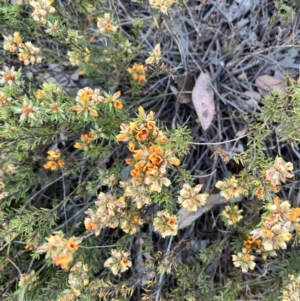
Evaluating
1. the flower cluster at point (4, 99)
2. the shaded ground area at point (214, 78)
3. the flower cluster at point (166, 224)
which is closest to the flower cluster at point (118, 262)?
the flower cluster at point (166, 224)

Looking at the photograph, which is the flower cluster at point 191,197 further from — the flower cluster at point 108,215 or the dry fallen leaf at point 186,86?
the dry fallen leaf at point 186,86

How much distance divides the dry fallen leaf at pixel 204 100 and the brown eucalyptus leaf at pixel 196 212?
1.32 feet

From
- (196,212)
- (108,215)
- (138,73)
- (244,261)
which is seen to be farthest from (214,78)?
(108,215)

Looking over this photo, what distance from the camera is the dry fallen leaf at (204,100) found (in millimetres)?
2412

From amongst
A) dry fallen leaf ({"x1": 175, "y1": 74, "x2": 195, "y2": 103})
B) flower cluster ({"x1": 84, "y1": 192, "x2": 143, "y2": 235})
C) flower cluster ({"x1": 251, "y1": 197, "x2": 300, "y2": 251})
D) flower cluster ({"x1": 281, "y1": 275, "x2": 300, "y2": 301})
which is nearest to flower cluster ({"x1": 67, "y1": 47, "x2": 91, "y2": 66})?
dry fallen leaf ({"x1": 175, "y1": 74, "x2": 195, "y2": 103})

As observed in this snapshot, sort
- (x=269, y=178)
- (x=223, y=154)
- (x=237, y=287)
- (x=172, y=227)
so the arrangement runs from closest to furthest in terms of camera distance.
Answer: (x=269, y=178) < (x=172, y=227) < (x=223, y=154) < (x=237, y=287)

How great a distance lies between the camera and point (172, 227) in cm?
178

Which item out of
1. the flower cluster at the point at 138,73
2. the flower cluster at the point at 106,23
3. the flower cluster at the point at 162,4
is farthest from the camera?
the flower cluster at the point at 138,73

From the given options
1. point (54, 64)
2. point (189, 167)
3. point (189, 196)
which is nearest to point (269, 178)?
point (189, 196)

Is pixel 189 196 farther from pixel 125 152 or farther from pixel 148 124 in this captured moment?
pixel 125 152

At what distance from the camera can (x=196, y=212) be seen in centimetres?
240

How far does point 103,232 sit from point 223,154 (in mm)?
870

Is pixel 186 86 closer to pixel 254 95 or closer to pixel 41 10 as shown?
pixel 254 95

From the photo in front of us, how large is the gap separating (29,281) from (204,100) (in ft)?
4.37
